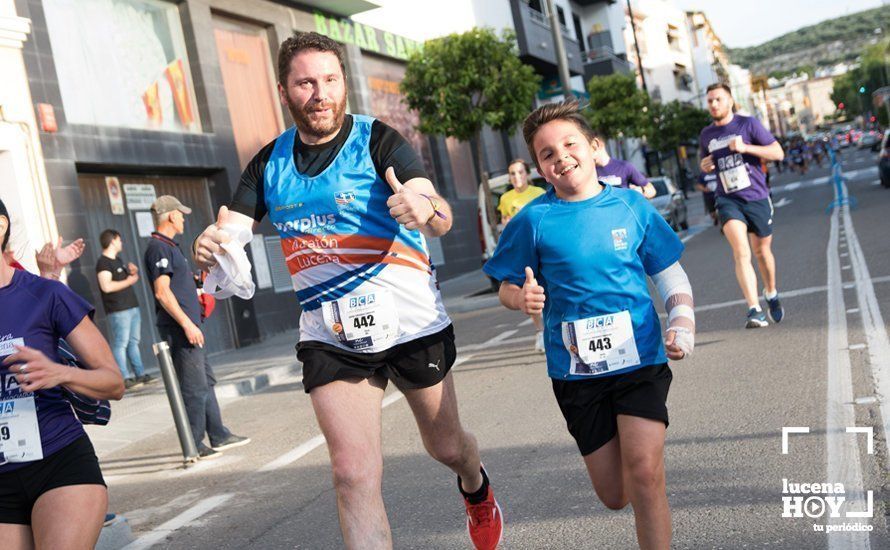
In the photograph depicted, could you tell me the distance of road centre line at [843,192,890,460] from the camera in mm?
6218

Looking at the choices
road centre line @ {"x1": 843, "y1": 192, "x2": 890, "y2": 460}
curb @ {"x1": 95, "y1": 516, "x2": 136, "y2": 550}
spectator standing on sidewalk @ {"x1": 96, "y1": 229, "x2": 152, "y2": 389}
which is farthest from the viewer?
spectator standing on sidewalk @ {"x1": 96, "y1": 229, "x2": 152, "y2": 389}

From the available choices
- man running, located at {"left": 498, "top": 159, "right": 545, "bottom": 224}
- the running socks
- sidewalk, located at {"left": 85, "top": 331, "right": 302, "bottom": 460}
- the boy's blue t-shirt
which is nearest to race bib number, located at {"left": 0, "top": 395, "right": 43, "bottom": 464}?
the boy's blue t-shirt

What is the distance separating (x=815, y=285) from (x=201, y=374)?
23.5ft

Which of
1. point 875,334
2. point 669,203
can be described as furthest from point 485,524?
point 669,203

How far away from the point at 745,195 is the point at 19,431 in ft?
25.1

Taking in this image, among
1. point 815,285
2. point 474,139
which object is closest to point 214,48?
point 474,139

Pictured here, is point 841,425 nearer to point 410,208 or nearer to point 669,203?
point 410,208

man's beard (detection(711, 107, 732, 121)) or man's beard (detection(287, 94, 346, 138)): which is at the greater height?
man's beard (detection(711, 107, 732, 121))

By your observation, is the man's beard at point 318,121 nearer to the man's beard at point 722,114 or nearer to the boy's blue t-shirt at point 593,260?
the boy's blue t-shirt at point 593,260

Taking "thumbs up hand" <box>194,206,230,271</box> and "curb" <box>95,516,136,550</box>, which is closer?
"thumbs up hand" <box>194,206,230,271</box>

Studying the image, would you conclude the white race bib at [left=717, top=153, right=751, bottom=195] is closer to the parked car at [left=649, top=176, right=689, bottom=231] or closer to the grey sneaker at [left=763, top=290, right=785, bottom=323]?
the grey sneaker at [left=763, top=290, right=785, bottom=323]

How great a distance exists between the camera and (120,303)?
46.6 ft

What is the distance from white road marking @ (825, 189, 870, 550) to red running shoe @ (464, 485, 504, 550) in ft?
4.25

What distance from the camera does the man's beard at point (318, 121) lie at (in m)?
3.97
